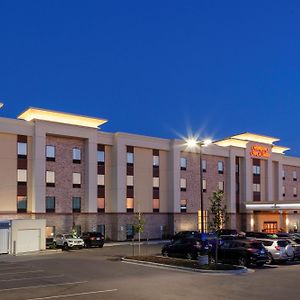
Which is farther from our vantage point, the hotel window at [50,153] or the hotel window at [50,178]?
the hotel window at [50,153]

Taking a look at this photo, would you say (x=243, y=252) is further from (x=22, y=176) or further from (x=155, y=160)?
(x=155, y=160)

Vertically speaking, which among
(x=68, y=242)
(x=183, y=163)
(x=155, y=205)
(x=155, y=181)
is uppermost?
(x=183, y=163)

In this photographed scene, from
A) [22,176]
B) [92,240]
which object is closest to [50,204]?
[22,176]

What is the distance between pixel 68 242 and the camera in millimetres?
44594

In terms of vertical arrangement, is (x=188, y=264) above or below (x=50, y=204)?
below

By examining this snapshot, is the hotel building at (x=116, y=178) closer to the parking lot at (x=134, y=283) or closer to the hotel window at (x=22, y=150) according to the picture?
the hotel window at (x=22, y=150)

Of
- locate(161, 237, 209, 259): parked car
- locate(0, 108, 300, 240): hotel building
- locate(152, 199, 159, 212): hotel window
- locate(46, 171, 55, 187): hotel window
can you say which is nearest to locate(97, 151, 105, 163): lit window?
locate(0, 108, 300, 240): hotel building

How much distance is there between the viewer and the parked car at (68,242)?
4458 centimetres

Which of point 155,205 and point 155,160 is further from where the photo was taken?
point 155,160

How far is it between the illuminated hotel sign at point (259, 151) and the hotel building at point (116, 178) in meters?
0.15

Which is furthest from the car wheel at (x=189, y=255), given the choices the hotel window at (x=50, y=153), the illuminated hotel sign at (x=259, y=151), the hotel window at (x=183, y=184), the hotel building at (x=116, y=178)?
the illuminated hotel sign at (x=259, y=151)

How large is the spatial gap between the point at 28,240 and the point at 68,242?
13.4 ft

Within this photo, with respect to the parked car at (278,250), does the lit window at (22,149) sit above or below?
above

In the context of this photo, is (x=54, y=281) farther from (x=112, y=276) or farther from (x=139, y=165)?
(x=139, y=165)
